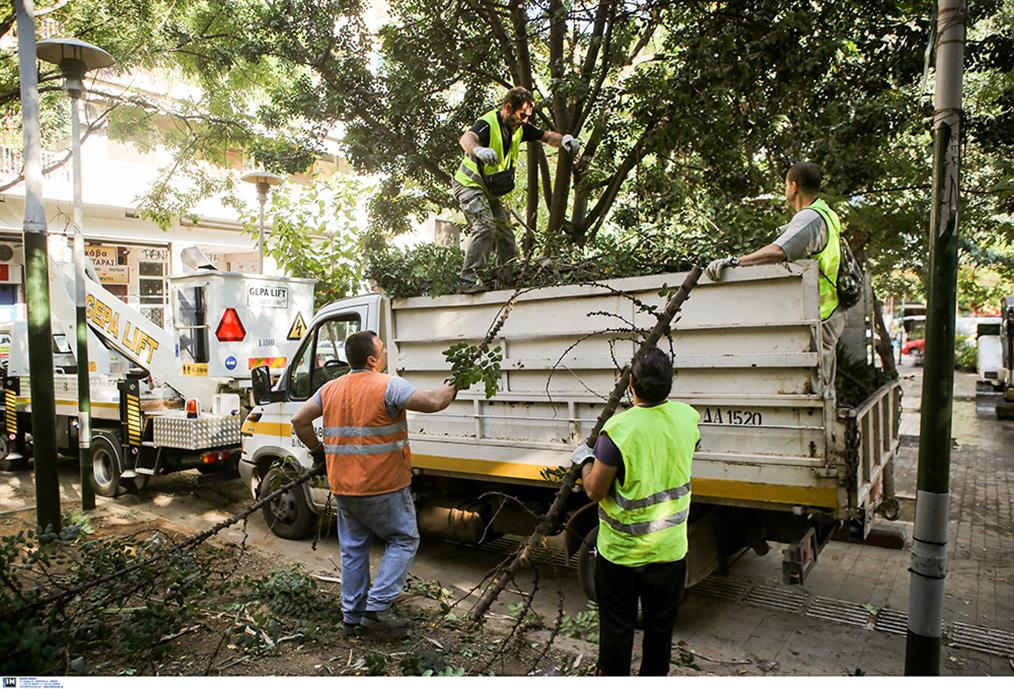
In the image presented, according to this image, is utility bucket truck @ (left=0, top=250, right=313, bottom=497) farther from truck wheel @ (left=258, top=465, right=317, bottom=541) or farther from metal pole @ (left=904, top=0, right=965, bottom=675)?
metal pole @ (left=904, top=0, right=965, bottom=675)

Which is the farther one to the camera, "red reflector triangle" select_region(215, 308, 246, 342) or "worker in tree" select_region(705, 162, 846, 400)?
"red reflector triangle" select_region(215, 308, 246, 342)

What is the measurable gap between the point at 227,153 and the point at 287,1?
509cm

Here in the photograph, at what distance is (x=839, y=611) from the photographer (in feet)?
15.3

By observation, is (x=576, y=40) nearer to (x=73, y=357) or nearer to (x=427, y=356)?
(x=427, y=356)

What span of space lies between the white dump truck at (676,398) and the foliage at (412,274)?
0.44ft

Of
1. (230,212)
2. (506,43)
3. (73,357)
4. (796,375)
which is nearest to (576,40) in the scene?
(506,43)

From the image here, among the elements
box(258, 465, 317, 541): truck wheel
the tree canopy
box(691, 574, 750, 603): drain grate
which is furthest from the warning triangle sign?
box(691, 574, 750, 603): drain grate

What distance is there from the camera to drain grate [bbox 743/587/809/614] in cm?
478

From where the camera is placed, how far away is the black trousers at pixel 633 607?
285 cm

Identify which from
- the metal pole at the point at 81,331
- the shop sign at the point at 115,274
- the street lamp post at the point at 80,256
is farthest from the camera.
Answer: the shop sign at the point at 115,274

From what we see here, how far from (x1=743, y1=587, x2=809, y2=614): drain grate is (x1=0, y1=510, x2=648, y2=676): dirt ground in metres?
1.48

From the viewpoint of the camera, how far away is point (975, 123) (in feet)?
20.2

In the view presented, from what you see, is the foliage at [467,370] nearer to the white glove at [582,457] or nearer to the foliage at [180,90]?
the white glove at [582,457]

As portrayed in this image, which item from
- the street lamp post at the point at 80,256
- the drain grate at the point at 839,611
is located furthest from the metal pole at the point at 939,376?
the street lamp post at the point at 80,256
